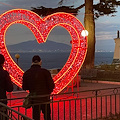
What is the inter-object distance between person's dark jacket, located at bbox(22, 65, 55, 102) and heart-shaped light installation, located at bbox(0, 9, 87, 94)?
3.60 m

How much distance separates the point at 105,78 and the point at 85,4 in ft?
A: 20.7

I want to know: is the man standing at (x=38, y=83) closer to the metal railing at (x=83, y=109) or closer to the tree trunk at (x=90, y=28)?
the metal railing at (x=83, y=109)

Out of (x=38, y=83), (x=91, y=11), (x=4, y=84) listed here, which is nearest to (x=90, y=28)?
(x=91, y=11)

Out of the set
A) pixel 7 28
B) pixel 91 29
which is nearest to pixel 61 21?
pixel 7 28

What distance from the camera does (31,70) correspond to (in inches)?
275

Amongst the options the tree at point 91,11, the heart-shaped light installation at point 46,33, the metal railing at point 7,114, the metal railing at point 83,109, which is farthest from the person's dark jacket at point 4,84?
the tree at point 91,11

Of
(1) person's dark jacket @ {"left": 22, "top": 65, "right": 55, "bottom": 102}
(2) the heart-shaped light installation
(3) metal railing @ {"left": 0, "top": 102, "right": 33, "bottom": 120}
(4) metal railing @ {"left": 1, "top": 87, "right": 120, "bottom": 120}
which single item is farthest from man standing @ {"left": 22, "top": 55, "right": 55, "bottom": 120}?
(2) the heart-shaped light installation

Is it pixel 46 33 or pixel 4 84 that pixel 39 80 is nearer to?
pixel 4 84

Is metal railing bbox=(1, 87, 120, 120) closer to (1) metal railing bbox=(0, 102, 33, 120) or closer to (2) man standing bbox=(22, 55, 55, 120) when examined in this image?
(2) man standing bbox=(22, 55, 55, 120)

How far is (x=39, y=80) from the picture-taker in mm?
6848

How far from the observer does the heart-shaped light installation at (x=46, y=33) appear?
10359 millimetres

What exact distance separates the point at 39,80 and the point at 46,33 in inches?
174

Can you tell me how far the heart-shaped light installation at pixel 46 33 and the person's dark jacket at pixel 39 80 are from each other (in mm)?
3600

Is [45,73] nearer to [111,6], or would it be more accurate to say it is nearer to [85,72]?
[85,72]
